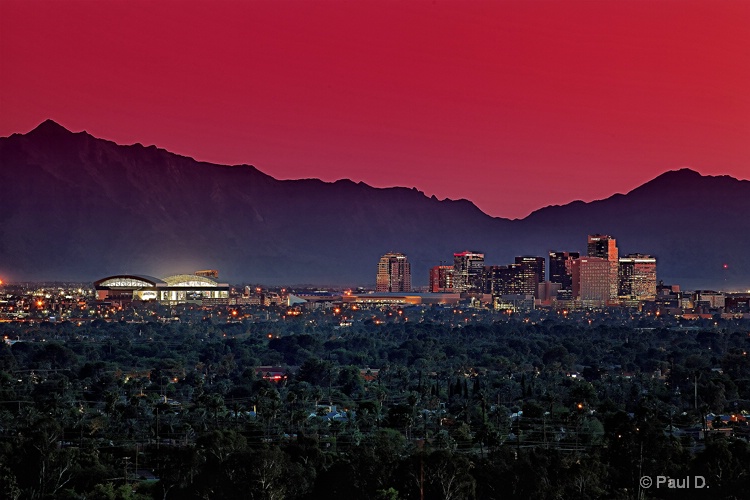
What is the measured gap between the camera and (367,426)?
65.8 meters

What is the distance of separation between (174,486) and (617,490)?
16045mm

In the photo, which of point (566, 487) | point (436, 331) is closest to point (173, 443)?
point (566, 487)

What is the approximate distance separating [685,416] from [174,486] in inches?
1348

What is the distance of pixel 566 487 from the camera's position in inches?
1658

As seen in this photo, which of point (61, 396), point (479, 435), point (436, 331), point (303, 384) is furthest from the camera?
point (436, 331)

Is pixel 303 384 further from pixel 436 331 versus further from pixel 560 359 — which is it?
pixel 436 331

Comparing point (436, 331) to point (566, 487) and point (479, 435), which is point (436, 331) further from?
point (566, 487)

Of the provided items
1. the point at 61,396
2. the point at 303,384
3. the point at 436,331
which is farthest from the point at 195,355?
the point at 436,331

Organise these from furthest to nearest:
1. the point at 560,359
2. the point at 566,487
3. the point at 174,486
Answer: the point at 560,359 < the point at 174,486 < the point at 566,487

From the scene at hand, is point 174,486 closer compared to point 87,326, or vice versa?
point 174,486

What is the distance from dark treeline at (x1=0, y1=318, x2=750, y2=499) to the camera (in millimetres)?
44125

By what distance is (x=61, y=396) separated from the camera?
7775 centimetres

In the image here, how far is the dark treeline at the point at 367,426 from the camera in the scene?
4412 cm

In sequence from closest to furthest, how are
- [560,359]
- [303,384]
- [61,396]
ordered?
[61,396]
[303,384]
[560,359]
